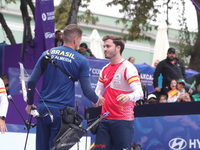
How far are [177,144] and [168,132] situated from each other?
0.81ft

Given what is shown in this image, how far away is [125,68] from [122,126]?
80 centimetres

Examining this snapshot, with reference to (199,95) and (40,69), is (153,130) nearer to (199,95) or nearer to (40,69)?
(40,69)

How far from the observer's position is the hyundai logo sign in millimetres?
8133

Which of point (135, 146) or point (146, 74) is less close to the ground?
point (146, 74)

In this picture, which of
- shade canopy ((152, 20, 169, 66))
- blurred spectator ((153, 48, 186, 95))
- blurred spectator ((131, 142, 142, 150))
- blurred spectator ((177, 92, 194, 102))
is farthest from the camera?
shade canopy ((152, 20, 169, 66))

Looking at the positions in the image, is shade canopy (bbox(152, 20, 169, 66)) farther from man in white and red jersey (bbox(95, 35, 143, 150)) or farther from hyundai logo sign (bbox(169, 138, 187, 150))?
man in white and red jersey (bbox(95, 35, 143, 150))

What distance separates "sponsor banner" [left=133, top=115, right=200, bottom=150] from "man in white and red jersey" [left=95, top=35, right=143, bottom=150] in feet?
4.53

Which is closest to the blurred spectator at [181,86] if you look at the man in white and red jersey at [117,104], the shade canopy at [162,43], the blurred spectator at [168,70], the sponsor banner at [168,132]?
the blurred spectator at [168,70]

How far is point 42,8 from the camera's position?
11.5 m

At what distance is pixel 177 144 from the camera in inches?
321

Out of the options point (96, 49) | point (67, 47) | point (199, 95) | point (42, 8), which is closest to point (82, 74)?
point (67, 47)

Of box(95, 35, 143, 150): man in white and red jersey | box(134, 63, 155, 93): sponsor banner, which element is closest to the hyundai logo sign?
box(95, 35, 143, 150): man in white and red jersey

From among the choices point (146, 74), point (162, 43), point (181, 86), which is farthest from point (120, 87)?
point (162, 43)

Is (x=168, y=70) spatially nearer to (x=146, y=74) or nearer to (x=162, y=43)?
(x=146, y=74)
